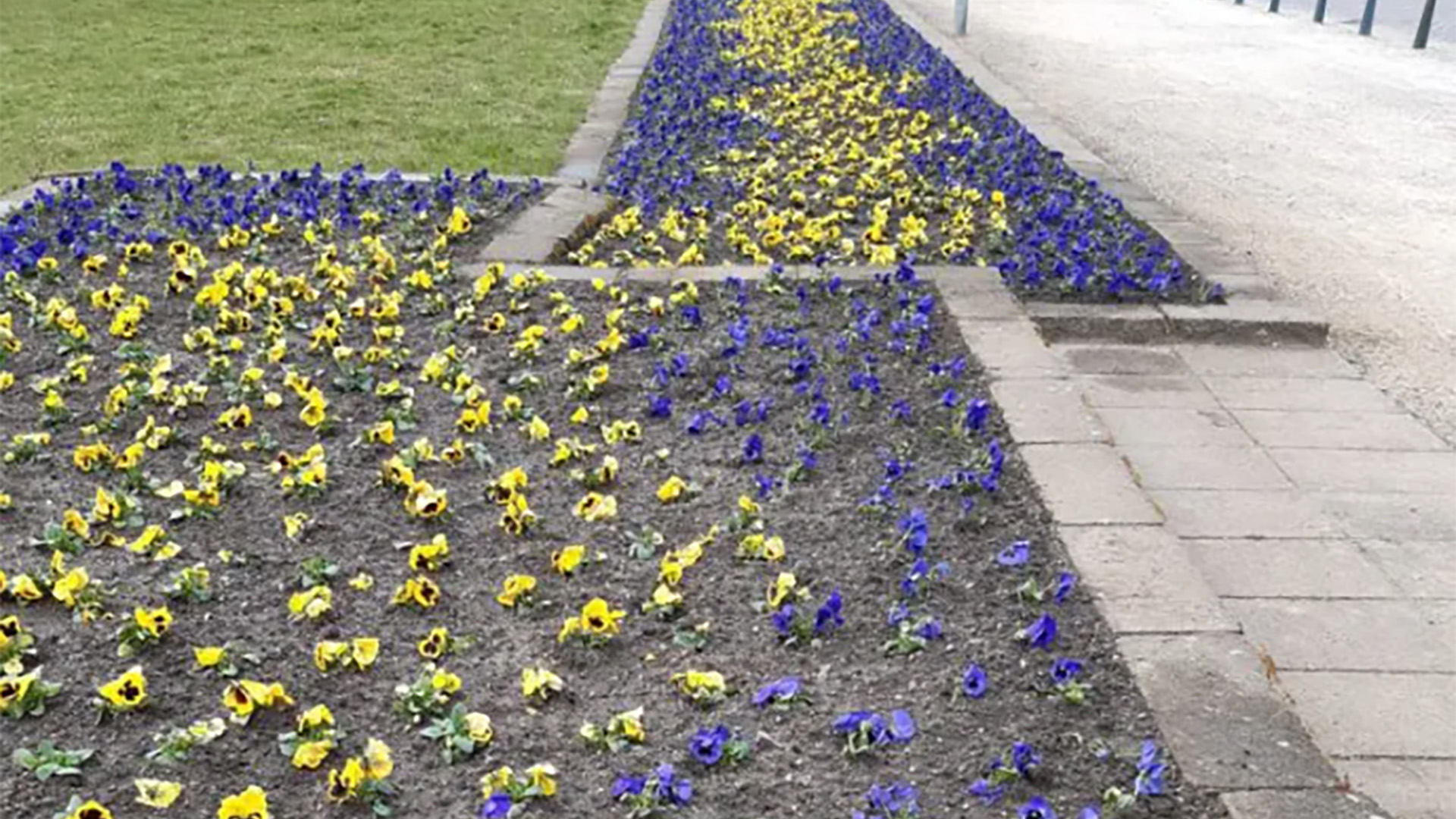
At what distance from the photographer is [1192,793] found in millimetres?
2166

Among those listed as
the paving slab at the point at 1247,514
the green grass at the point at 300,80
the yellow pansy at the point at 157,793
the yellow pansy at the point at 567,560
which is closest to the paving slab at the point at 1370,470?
the paving slab at the point at 1247,514

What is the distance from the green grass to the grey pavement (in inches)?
132

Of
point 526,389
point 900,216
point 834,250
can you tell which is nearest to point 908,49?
point 900,216

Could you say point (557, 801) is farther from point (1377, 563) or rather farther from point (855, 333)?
point (855, 333)

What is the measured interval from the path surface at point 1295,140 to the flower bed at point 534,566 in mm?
1746

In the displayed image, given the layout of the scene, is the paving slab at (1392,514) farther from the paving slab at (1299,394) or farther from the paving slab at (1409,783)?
the paving slab at (1409,783)

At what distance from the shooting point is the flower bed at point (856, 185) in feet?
16.5

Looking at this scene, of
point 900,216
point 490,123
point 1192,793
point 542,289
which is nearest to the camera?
point 1192,793

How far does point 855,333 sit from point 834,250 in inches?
44.1

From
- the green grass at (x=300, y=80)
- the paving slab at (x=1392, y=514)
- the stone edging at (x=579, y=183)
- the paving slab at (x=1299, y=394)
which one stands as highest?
the paving slab at (x=1392, y=514)

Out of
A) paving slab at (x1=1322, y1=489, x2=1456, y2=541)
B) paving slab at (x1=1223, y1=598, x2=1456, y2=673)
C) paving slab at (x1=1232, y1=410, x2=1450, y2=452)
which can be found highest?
paving slab at (x1=1223, y1=598, x2=1456, y2=673)

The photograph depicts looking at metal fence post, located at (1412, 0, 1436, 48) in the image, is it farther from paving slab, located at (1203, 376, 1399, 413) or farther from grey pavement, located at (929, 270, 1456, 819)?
paving slab, located at (1203, 376, 1399, 413)

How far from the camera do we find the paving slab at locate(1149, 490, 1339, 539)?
10.7 feet

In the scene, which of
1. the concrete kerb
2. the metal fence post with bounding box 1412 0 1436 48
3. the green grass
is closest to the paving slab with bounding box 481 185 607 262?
the green grass
